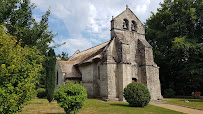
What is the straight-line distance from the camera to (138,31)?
22781 millimetres

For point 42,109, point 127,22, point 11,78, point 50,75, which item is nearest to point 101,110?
point 42,109

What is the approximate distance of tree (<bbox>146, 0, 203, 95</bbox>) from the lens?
24.8 m

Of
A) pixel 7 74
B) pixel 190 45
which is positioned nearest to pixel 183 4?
pixel 190 45

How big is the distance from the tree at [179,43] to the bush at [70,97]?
2001 cm

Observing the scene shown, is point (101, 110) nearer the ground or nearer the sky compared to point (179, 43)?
nearer the ground

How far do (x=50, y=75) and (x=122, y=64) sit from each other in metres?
8.37

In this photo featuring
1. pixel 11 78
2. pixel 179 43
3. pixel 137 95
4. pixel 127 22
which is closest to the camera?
pixel 11 78

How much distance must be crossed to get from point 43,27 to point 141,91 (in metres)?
11.2

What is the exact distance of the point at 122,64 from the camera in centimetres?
1906

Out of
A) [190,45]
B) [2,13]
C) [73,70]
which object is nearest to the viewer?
[2,13]

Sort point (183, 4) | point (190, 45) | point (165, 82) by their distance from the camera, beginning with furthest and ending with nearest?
point (165, 82), point (183, 4), point (190, 45)

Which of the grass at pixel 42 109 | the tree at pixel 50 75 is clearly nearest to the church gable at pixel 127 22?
the tree at pixel 50 75

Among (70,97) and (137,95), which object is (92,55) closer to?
(137,95)

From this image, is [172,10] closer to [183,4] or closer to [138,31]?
[183,4]
